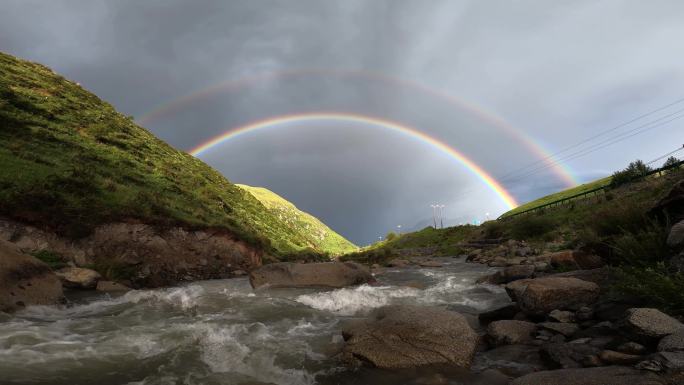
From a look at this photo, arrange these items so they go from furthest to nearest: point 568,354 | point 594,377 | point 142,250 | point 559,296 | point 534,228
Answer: point 534,228
point 142,250
point 559,296
point 568,354
point 594,377

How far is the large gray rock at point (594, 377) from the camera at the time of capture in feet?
14.0

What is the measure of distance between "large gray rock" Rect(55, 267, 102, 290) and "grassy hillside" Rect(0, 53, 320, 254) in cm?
329

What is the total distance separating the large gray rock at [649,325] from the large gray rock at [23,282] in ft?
48.1

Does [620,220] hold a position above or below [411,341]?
above

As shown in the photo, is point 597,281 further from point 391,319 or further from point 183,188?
point 183,188

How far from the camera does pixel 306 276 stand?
60.0 feet

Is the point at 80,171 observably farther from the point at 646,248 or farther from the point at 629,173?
the point at 629,173

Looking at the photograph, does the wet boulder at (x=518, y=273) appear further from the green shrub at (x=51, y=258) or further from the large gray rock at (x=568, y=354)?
the green shrub at (x=51, y=258)

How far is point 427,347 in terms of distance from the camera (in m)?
6.88

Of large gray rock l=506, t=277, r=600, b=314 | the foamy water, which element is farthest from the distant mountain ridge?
large gray rock l=506, t=277, r=600, b=314

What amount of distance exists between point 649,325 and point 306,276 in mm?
14671

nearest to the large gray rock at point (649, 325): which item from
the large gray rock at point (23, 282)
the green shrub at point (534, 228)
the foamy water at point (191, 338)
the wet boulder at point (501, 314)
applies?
the wet boulder at point (501, 314)

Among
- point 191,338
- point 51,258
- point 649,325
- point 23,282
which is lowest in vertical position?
point 649,325

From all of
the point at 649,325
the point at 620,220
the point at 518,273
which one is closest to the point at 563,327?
the point at 649,325
